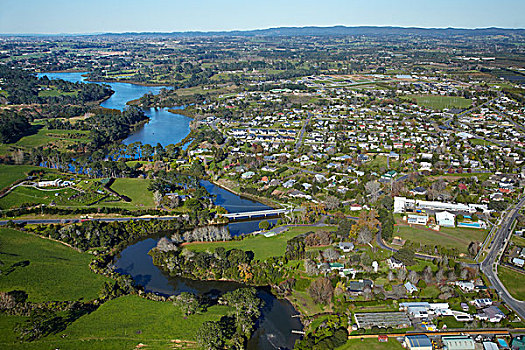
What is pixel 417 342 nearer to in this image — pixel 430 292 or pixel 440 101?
pixel 430 292

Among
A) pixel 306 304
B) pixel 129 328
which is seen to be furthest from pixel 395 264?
pixel 129 328

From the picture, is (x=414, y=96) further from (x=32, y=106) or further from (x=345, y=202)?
(x=32, y=106)

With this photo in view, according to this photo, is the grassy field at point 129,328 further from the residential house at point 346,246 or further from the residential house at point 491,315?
the residential house at point 491,315

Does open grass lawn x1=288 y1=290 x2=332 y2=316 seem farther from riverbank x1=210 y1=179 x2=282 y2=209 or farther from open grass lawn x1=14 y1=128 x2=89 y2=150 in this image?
open grass lawn x1=14 y1=128 x2=89 y2=150

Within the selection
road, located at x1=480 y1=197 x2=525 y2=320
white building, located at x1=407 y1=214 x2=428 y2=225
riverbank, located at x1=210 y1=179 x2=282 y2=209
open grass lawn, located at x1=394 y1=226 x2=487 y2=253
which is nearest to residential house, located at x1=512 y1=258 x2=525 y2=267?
road, located at x1=480 y1=197 x2=525 y2=320

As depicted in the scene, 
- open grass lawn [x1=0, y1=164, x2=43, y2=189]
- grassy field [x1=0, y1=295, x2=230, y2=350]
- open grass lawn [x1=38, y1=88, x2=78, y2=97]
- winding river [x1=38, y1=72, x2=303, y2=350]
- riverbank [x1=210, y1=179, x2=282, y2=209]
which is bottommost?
winding river [x1=38, y1=72, x2=303, y2=350]

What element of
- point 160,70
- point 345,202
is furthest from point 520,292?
point 160,70
